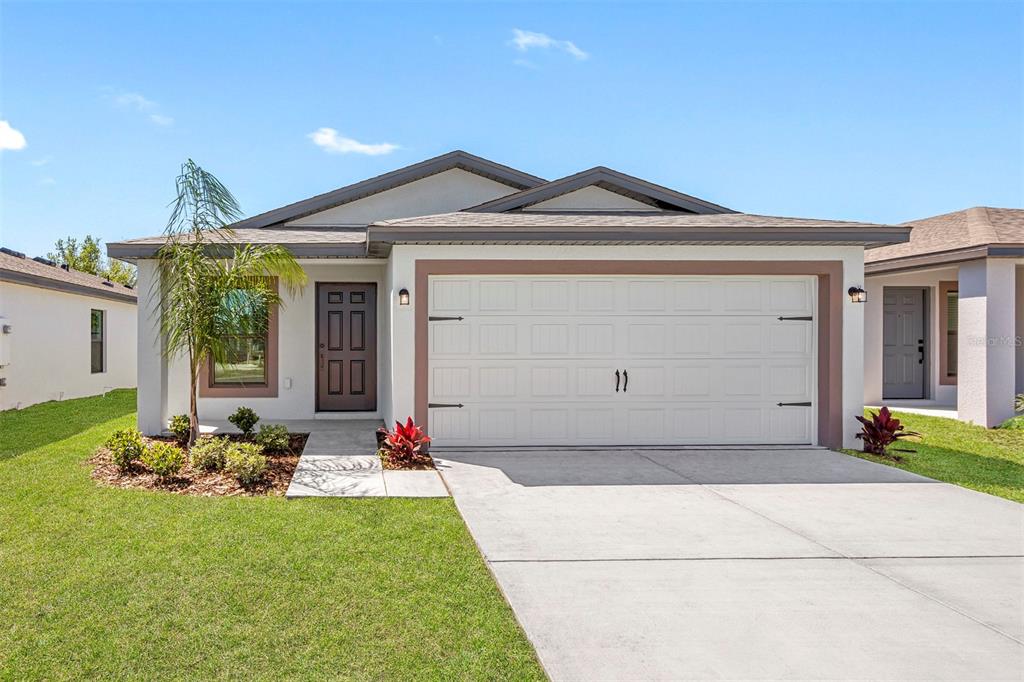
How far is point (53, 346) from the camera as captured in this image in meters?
13.8

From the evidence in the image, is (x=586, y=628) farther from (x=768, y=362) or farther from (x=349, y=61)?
(x=349, y=61)

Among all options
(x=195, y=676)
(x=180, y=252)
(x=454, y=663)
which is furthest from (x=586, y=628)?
(x=180, y=252)

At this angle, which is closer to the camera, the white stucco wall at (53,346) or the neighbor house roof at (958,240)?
the neighbor house roof at (958,240)

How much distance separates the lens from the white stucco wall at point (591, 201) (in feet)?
32.3

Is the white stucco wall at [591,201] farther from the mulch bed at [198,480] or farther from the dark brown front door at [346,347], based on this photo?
the mulch bed at [198,480]

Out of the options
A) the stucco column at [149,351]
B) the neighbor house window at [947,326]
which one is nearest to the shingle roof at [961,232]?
the neighbor house window at [947,326]

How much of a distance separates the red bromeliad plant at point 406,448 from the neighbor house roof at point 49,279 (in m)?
9.30

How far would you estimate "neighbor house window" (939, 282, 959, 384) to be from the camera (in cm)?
1341

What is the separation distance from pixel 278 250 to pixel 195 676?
19.5 feet

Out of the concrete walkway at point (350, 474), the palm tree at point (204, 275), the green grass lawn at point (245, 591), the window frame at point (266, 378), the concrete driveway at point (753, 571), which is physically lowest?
the concrete driveway at point (753, 571)

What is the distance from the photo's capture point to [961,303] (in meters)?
10.7

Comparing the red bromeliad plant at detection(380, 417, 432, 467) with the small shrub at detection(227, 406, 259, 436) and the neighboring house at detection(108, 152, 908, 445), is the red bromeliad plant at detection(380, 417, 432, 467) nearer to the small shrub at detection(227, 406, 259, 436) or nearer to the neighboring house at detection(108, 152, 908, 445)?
the neighboring house at detection(108, 152, 908, 445)

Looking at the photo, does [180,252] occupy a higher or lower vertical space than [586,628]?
higher

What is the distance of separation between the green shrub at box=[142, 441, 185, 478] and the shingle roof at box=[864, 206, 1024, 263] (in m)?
11.1
